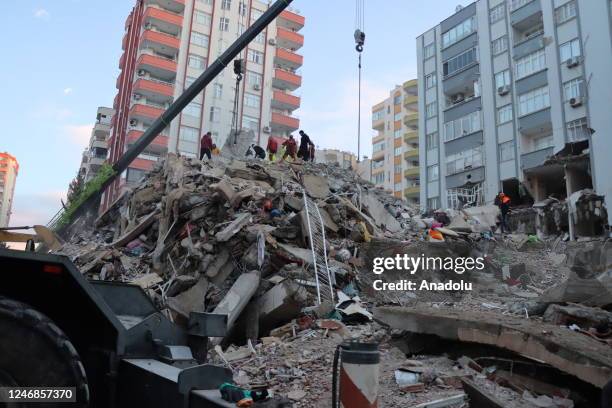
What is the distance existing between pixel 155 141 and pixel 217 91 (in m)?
8.10

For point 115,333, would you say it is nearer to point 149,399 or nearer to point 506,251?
point 149,399

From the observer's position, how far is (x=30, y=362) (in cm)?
223

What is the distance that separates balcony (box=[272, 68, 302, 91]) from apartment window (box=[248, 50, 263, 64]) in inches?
73.4

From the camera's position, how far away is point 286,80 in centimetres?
4550

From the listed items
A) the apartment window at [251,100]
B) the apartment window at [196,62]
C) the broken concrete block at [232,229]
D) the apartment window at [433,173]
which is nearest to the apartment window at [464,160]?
the apartment window at [433,173]

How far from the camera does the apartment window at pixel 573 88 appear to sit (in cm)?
2325

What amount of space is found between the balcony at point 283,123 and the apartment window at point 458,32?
17138 millimetres

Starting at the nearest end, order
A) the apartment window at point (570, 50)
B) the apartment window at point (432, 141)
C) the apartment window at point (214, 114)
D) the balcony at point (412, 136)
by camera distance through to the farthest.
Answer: the apartment window at point (570, 50)
the apartment window at point (432, 141)
the apartment window at point (214, 114)
the balcony at point (412, 136)

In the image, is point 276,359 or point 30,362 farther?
point 276,359

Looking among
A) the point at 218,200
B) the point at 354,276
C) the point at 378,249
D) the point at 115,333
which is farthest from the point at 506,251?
the point at 115,333

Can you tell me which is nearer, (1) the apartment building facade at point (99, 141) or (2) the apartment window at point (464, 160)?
(2) the apartment window at point (464, 160)

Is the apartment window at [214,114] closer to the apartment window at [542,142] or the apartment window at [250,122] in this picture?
the apartment window at [250,122]

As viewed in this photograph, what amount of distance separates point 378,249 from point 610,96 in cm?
1665

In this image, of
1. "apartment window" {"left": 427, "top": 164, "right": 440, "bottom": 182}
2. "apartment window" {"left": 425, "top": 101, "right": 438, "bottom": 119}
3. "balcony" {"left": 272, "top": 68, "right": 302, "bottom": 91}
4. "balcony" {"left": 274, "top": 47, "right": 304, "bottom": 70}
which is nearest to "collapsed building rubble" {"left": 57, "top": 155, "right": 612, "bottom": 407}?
"apartment window" {"left": 427, "top": 164, "right": 440, "bottom": 182}
